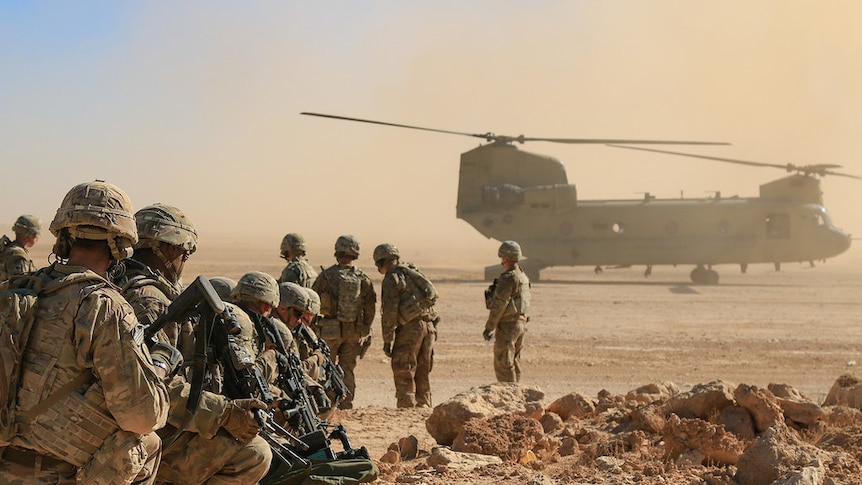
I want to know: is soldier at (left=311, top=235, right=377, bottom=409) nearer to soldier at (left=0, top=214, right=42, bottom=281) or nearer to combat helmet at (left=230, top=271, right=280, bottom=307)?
soldier at (left=0, top=214, right=42, bottom=281)

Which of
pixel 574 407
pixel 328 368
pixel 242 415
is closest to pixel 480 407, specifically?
pixel 574 407

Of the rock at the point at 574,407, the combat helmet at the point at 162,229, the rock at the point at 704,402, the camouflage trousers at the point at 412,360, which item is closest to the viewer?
the combat helmet at the point at 162,229

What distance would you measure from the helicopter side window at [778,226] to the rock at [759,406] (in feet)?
71.2

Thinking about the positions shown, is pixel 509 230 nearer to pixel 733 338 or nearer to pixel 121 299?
pixel 733 338

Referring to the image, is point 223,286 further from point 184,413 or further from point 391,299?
point 391,299

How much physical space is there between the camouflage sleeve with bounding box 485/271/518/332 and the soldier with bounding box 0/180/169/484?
303 inches

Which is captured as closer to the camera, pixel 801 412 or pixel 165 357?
pixel 165 357

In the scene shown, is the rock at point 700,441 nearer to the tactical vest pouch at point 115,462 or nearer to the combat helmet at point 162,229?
the combat helmet at point 162,229

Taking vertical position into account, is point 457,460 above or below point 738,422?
below

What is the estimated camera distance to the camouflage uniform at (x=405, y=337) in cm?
1051

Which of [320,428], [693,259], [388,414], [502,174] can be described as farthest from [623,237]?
[320,428]

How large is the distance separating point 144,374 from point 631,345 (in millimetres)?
13512

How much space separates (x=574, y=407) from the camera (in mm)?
8625

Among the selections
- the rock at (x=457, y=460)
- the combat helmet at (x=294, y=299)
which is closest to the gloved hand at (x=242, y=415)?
the combat helmet at (x=294, y=299)
